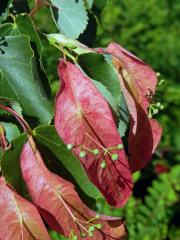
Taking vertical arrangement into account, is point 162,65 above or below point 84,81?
below

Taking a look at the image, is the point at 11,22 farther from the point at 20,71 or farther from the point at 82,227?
the point at 82,227

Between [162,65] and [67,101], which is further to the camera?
[162,65]

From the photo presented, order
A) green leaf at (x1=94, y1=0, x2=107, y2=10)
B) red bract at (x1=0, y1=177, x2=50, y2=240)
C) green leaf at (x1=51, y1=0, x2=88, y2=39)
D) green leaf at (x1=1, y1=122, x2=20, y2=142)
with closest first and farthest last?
1. red bract at (x1=0, y1=177, x2=50, y2=240)
2. green leaf at (x1=1, y1=122, x2=20, y2=142)
3. green leaf at (x1=51, y1=0, x2=88, y2=39)
4. green leaf at (x1=94, y1=0, x2=107, y2=10)

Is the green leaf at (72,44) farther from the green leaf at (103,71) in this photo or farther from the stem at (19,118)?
the stem at (19,118)

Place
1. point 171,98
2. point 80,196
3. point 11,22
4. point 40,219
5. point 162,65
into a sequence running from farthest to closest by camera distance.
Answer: point 162,65 → point 171,98 → point 11,22 → point 80,196 → point 40,219

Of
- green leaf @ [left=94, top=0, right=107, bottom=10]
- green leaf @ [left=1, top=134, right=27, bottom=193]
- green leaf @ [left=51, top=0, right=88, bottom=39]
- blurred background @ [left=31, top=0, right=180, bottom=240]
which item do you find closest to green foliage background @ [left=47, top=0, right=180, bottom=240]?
blurred background @ [left=31, top=0, right=180, bottom=240]

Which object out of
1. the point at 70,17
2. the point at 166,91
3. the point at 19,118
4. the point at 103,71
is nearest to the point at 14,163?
the point at 19,118

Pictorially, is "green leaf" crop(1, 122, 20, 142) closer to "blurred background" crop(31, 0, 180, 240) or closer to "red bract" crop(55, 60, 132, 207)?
Result: "red bract" crop(55, 60, 132, 207)

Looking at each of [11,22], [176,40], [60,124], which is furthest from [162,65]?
[60,124]
